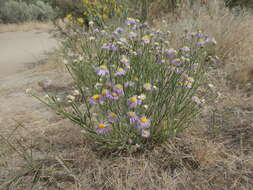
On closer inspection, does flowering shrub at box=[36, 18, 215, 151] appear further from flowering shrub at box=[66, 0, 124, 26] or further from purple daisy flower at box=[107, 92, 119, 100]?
flowering shrub at box=[66, 0, 124, 26]

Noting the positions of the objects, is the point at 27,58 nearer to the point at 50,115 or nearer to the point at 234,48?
the point at 50,115

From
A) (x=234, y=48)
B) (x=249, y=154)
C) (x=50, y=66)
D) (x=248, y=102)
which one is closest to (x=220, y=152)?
(x=249, y=154)

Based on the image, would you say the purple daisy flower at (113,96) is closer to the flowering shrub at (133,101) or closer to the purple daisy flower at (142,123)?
the flowering shrub at (133,101)

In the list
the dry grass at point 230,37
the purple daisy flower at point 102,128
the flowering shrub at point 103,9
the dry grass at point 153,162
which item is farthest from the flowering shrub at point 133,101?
the dry grass at point 230,37

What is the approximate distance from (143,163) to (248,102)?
1335 millimetres

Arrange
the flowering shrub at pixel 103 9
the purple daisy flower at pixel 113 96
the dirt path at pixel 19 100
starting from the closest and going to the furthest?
1. the purple daisy flower at pixel 113 96
2. the dirt path at pixel 19 100
3. the flowering shrub at pixel 103 9

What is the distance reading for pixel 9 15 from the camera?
55.6ft

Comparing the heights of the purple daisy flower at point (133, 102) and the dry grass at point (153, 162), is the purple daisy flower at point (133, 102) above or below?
above

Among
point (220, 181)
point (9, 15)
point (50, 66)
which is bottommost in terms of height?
point (9, 15)

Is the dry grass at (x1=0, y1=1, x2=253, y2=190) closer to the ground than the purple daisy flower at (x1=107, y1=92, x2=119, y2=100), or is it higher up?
closer to the ground

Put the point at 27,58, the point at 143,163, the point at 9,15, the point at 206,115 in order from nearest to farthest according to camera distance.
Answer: the point at 143,163 → the point at 206,115 → the point at 27,58 → the point at 9,15

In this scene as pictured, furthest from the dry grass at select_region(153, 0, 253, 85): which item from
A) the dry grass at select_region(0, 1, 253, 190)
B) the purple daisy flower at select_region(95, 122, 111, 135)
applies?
the purple daisy flower at select_region(95, 122, 111, 135)

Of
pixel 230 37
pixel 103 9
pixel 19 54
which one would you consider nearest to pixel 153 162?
pixel 230 37

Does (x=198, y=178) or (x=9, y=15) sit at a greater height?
(x=198, y=178)
